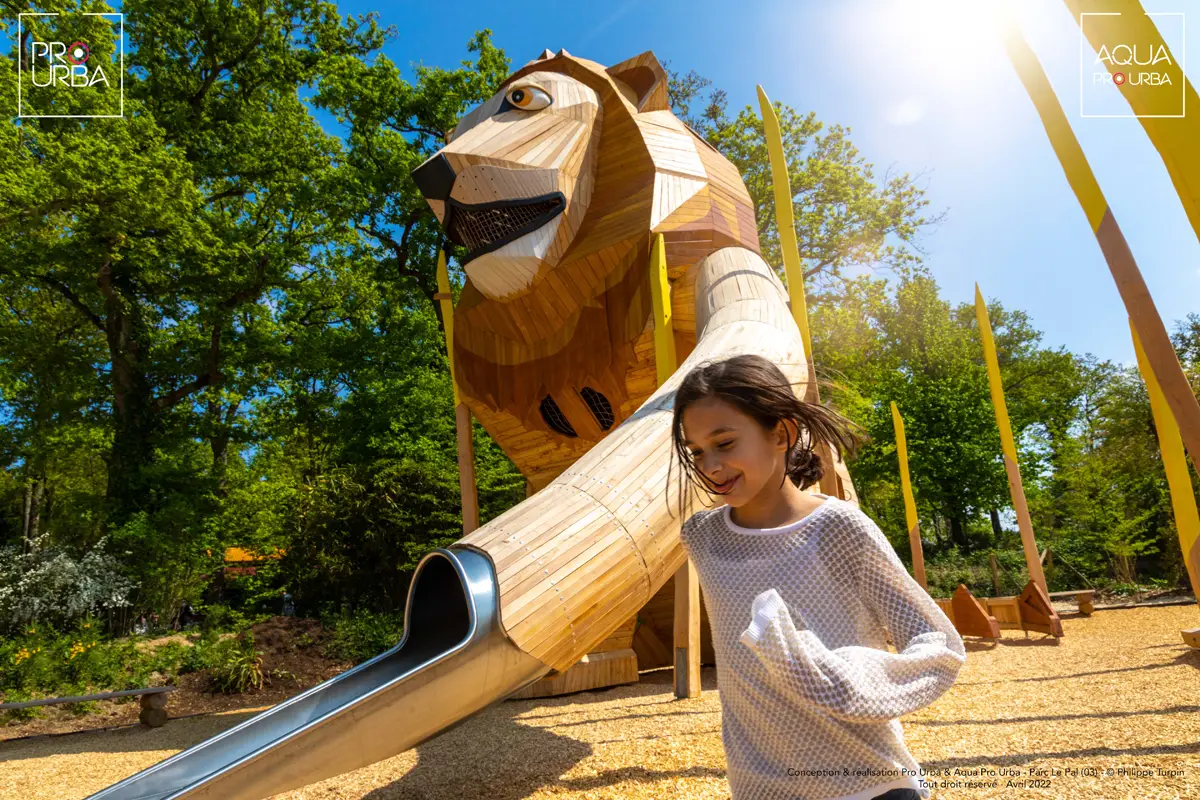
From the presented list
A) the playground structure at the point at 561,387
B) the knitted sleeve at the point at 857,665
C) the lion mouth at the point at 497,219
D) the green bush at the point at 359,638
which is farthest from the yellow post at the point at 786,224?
the green bush at the point at 359,638

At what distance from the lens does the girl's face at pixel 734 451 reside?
4.20 ft

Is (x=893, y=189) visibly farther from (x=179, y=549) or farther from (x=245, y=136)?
(x=179, y=549)

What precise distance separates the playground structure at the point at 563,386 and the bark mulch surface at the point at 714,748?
1.62 ft

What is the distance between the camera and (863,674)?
1048 millimetres

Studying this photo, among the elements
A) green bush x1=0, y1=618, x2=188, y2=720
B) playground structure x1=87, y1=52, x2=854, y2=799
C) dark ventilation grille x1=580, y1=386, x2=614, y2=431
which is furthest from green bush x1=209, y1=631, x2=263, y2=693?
dark ventilation grille x1=580, y1=386, x2=614, y2=431

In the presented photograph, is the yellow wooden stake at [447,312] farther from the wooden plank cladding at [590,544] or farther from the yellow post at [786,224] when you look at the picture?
the wooden plank cladding at [590,544]

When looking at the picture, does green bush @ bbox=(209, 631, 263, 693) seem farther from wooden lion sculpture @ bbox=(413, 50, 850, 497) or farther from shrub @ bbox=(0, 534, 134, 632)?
wooden lion sculpture @ bbox=(413, 50, 850, 497)

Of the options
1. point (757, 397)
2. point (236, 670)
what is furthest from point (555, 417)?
point (236, 670)

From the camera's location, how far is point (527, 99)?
4258mm

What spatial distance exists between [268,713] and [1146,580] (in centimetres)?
2185

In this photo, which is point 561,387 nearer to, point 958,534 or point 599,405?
point 599,405

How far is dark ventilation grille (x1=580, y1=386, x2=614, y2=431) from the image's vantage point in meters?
4.88

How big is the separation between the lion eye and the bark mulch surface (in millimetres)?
3401

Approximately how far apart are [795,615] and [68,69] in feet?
47.9
